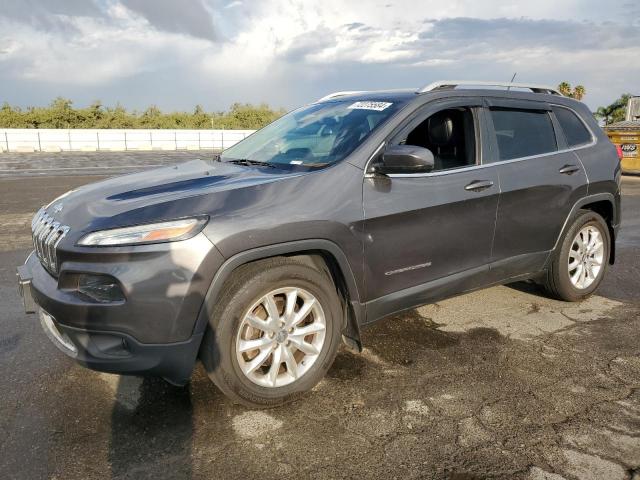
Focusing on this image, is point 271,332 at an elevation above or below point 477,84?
below

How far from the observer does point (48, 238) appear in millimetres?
2889

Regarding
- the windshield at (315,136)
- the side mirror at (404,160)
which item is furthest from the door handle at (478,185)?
the windshield at (315,136)

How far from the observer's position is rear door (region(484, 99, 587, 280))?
3896 mm

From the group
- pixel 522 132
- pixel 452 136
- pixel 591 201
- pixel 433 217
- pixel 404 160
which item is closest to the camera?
pixel 404 160

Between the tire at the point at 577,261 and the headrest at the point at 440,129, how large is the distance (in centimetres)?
141

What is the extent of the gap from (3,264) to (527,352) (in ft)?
17.7

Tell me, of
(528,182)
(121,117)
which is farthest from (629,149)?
(121,117)

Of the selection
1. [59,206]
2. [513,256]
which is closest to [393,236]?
[513,256]

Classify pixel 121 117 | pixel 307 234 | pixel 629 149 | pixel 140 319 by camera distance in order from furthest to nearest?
1. pixel 121 117
2. pixel 629 149
3. pixel 307 234
4. pixel 140 319

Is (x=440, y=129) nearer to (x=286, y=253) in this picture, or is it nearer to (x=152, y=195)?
(x=286, y=253)

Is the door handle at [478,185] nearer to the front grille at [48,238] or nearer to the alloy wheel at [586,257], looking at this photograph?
the alloy wheel at [586,257]

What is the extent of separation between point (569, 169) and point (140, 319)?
3.49 m

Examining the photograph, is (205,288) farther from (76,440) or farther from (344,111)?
(344,111)

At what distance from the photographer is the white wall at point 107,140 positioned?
31062mm
